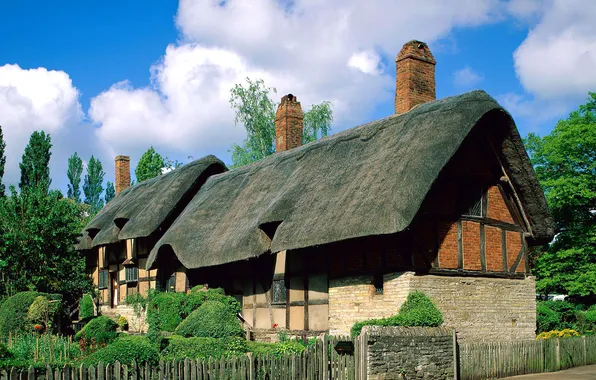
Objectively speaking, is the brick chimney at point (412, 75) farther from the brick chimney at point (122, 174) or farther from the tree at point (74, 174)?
the tree at point (74, 174)

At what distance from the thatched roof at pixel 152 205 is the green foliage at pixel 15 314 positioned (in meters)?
4.32

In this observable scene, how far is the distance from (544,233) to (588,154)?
1428 centimetres

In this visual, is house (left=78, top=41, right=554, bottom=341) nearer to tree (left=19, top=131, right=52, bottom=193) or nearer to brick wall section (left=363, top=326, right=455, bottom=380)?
brick wall section (left=363, top=326, right=455, bottom=380)

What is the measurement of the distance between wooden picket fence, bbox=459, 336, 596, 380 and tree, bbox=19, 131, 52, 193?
132ft

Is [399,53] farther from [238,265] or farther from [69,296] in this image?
[69,296]

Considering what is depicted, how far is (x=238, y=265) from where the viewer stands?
21.8 m

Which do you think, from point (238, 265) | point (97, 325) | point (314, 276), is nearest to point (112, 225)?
point (97, 325)

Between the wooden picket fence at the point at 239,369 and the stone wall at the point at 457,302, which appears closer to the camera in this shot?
the wooden picket fence at the point at 239,369

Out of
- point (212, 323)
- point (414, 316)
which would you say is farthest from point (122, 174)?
point (414, 316)

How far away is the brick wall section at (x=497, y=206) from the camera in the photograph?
18.4 m

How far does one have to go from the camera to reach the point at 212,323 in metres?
18.5

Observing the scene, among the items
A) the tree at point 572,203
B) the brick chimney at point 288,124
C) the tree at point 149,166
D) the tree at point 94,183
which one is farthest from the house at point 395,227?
the tree at point 94,183

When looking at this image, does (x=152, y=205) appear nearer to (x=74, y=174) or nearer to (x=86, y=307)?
(x=86, y=307)

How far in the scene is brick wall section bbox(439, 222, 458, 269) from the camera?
16.8m
